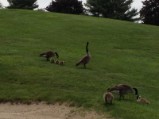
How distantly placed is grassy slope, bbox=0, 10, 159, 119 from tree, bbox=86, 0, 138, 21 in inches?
1374

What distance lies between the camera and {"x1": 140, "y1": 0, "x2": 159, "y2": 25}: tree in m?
76.2

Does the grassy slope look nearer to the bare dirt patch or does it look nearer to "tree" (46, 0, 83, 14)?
the bare dirt patch

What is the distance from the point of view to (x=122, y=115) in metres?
18.9

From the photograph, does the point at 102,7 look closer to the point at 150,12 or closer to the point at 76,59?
the point at 150,12

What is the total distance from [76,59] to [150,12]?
46.9 meters

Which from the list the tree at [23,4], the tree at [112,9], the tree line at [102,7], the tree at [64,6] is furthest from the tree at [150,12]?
the tree at [23,4]

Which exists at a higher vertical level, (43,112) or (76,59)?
(76,59)

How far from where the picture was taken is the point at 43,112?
67.3 feet

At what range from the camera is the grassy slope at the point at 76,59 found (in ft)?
72.1

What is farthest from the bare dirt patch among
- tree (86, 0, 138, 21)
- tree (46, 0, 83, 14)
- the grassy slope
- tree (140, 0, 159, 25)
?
tree (86, 0, 138, 21)

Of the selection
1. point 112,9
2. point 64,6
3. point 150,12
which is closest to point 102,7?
point 112,9

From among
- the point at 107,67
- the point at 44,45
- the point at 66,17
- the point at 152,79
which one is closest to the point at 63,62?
the point at 107,67

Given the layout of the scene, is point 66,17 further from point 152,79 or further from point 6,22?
point 152,79

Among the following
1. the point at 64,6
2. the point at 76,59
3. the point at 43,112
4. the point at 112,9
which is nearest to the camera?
the point at 43,112
